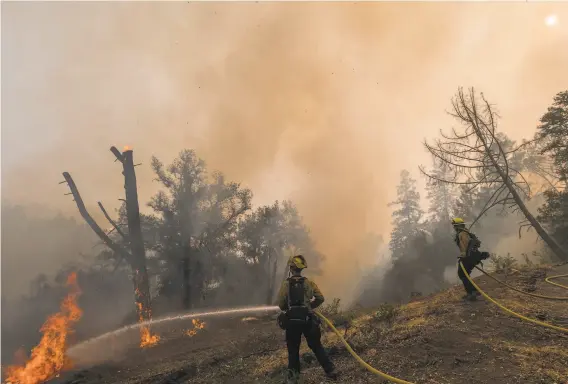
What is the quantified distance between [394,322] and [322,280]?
48274 mm

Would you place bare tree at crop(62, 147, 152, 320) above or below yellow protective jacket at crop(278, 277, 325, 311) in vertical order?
above

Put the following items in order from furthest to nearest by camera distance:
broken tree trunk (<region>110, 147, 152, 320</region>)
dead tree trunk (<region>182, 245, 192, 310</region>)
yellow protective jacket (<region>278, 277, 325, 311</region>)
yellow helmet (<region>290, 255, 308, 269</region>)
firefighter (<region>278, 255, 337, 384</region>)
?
dead tree trunk (<region>182, 245, 192, 310</region>) < broken tree trunk (<region>110, 147, 152, 320</region>) < yellow helmet (<region>290, 255, 308, 269</region>) < yellow protective jacket (<region>278, 277, 325, 311</region>) < firefighter (<region>278, 255, 337, 384</region>)

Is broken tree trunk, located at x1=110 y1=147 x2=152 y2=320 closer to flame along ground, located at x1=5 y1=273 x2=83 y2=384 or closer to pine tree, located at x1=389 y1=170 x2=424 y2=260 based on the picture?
flame along ground, located at x1=5 y1=273 x2=83 y2=384

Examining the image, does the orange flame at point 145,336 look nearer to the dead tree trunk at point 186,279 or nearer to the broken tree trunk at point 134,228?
the broken tree trunk at point 134,228

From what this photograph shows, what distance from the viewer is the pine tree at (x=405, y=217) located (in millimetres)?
42156

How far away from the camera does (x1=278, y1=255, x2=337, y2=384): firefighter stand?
5727 mm

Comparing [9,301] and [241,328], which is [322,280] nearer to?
[241,328]

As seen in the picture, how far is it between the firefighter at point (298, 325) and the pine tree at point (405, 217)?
126 ft

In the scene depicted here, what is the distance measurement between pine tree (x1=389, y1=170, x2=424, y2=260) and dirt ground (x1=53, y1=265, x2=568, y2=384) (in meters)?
31.3

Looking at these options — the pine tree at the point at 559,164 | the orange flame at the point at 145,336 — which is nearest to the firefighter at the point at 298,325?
the orange flame at the point at 145,336

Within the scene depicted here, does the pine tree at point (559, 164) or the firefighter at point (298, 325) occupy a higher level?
the pine tree at point (559, 164)

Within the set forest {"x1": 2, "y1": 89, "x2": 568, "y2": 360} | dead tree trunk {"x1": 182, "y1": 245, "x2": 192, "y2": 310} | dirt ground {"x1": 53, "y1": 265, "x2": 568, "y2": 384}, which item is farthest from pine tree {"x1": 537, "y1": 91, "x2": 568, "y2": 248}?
dead tree trunk {"x1": 182, "y1": 245, "x2": 192, "y2": 310}

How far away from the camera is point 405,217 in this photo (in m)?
45.0

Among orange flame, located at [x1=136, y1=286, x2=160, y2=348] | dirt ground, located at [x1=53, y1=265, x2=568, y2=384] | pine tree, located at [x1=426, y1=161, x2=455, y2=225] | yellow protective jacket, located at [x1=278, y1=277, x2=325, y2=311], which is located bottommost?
orange flame, located at [x1=136, y1=286, x2=160, y2=348]
